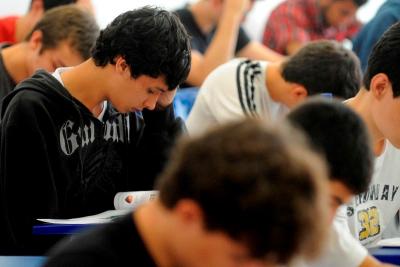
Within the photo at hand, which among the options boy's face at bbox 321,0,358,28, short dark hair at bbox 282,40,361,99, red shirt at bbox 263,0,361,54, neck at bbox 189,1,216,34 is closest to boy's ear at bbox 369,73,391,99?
short dark hair at bbox 282,40,361,99

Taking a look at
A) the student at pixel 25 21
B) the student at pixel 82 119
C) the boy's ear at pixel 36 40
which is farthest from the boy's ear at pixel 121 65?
the student at pixel 25 21

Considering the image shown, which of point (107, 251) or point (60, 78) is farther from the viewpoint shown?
point (60, 78)

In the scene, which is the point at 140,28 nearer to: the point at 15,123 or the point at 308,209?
the point at 15,123

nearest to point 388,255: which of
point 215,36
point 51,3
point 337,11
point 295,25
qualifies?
point 51,3

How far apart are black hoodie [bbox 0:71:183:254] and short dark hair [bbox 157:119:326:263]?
3.48 ft

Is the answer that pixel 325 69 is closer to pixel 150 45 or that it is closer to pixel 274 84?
pixel 274 84

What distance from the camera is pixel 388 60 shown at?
1.95m

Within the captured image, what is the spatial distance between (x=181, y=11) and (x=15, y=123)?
191 cm

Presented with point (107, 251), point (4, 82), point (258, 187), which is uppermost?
point (258, 187)

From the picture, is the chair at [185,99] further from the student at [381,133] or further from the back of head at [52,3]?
the student at [381,133]

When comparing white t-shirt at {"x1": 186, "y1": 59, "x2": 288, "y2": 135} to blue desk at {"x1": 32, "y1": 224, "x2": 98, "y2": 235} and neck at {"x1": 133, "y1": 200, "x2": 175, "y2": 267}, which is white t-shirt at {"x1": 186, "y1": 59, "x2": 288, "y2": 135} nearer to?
blue desk at {"x1": 32, "y1": 224, "x2": 98, "y2": 235}

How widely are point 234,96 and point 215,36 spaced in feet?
2.69

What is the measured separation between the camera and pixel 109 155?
2.21 metres

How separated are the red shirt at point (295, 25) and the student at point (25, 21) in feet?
3.44
